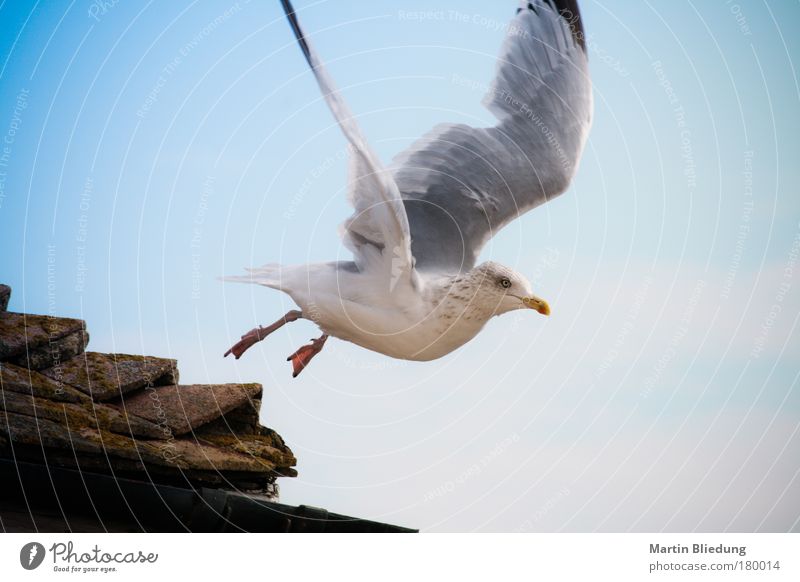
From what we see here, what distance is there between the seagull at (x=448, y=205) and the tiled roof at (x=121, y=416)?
85 centimetres

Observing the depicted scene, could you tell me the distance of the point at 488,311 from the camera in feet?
19.2

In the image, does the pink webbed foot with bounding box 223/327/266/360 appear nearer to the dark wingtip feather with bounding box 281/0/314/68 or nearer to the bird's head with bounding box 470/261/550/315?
the bird's head with bounding box 470/261/550/315

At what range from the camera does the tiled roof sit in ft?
15.5

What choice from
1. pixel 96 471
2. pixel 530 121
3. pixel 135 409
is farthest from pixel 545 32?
pixel 96 471

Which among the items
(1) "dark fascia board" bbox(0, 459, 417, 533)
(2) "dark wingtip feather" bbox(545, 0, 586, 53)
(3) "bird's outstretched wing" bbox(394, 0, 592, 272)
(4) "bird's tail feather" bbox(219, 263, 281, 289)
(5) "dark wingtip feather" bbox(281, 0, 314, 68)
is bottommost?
(1) "dark fascia board" bbox(0, 459, 417, 533)

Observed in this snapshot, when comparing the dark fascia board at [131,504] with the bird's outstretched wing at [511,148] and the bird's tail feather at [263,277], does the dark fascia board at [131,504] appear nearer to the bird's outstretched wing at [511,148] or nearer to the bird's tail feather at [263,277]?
the bird's tail feather at [263,277]

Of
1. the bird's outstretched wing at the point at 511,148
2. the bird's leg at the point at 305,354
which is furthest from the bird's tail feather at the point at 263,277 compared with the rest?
the bird's outstretched wing at the point at 511,148

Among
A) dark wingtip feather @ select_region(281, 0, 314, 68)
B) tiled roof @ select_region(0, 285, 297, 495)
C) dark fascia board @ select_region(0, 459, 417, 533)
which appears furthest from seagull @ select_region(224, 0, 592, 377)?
dark fascia board @ select_region(0, 459, 417, 533)

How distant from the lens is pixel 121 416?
16.6 feet

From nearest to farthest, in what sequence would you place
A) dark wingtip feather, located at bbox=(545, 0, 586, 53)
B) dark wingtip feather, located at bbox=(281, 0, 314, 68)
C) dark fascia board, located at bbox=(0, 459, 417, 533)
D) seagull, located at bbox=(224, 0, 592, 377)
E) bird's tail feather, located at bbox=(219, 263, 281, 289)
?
dark fascia board, located at bbox=(0, 459, 417, 533)
dark wingtip feather, located at bbox=(281, 0, 314, 68)
seagull, located at bbox=(224, 0, 592, 377)
bird's tail feather, located at bbox=(219, 263, 281, 289)
dark wingtip feather, located at bbox=(545, 0, 586, 53)

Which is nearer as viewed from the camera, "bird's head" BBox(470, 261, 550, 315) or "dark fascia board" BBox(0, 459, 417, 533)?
"dark fascia board" BBox(0, 459, 417, 533)

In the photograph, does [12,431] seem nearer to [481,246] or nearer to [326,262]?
[326,262]

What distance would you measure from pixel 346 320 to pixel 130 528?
6.23ft

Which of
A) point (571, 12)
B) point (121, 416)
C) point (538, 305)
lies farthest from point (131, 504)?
point (571, 12)
